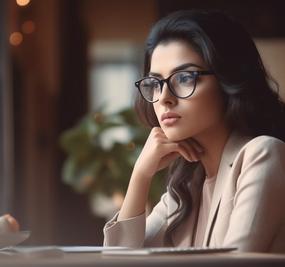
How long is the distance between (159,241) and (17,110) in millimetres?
4993

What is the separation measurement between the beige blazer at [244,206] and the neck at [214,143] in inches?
1.1

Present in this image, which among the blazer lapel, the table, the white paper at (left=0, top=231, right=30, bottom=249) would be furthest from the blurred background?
the table

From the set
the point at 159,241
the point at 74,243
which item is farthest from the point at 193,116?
the point at 74,243

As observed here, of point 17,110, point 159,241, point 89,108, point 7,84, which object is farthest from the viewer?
point 89,108

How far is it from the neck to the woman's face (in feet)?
0.08

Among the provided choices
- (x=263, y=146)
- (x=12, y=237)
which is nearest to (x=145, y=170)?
(x=263, y=146)

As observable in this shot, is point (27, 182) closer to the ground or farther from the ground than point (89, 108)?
closer to the ground

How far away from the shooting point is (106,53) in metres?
9.73

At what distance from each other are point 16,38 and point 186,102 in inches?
200

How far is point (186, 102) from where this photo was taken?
1.75 meters

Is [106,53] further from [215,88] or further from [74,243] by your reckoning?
[215,88]

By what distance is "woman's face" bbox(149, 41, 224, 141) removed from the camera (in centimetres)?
175

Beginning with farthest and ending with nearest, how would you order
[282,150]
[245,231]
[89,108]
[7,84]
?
[89,108] → [7,84] → [282,150] → [245,231]

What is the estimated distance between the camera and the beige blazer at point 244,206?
1512mm
